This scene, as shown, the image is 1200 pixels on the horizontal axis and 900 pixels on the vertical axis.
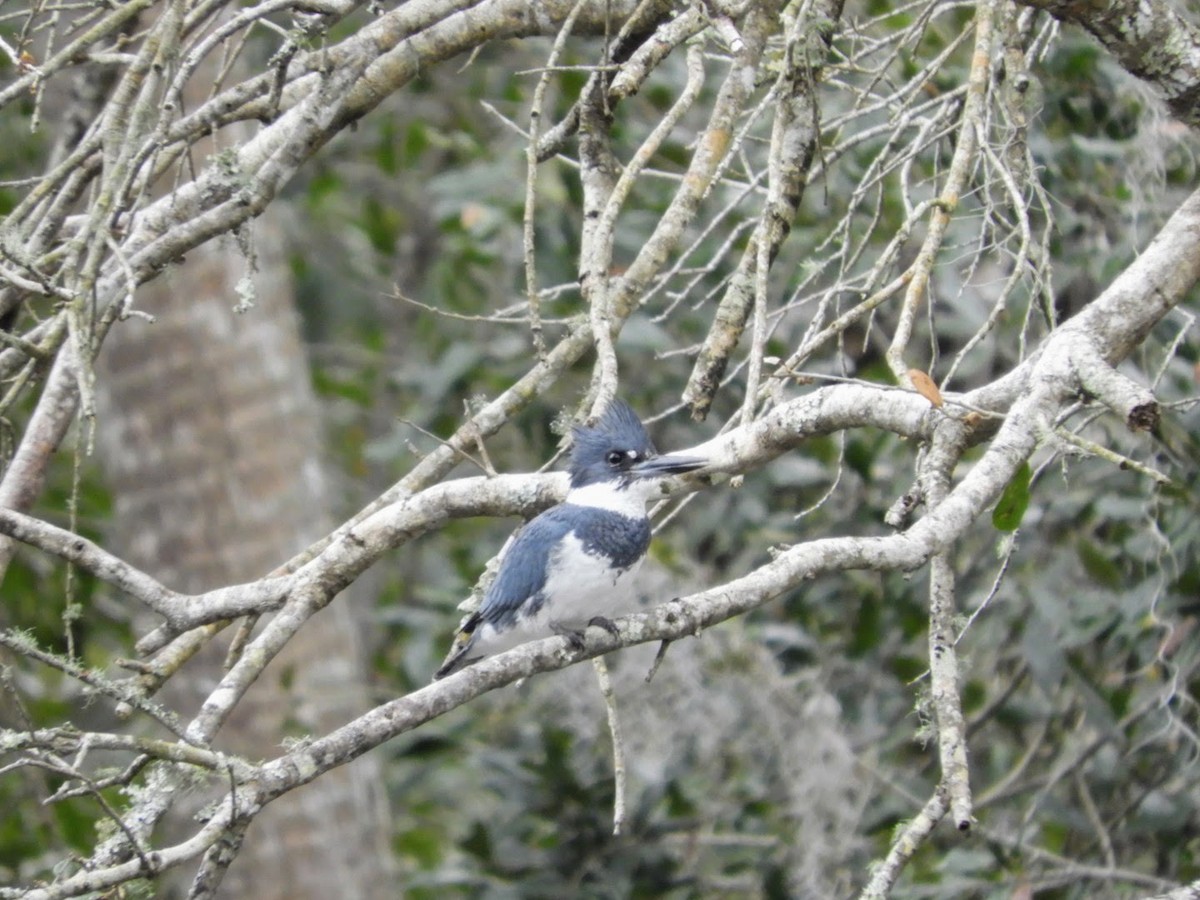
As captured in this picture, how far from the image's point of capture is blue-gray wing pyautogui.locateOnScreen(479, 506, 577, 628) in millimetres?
3541

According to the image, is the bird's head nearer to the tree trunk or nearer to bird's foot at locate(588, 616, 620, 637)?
bird's foot at locate(588, 616, 620, 637)

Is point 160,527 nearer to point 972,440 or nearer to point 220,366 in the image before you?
point 220,366

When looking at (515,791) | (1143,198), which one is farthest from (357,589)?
(1143,198)

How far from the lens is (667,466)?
128 inches

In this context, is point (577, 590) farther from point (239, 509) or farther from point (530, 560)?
point (239, 509)

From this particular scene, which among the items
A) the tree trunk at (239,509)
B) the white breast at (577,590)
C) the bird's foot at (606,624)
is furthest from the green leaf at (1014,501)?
the tree trunk at (239,509)

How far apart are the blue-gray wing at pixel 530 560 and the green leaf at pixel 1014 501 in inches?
53.1

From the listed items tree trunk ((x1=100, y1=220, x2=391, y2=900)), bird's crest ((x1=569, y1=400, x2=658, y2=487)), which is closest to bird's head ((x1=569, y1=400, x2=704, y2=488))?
bird's crest ((x1=569, y1=400, x2=658, y2=487))

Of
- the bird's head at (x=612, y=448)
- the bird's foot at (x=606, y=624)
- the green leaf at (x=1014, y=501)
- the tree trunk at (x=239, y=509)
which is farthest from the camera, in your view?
the tree trunk at (x=239, y=509)

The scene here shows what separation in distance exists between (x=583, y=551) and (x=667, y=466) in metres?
0.38

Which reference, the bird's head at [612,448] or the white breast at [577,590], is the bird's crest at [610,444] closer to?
the bird's head at [612,448]

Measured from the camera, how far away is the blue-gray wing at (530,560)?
3.54 meters

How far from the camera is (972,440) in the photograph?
242cm

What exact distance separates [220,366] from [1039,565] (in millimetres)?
3143
